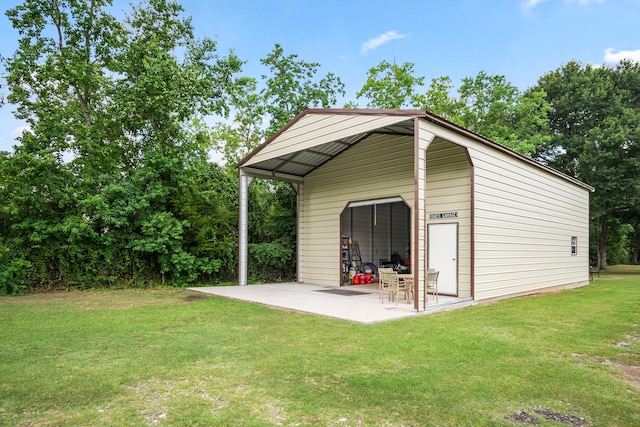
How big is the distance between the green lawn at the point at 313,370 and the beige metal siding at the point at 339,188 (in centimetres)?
492

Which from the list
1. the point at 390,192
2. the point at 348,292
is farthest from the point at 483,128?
the point at 348,292

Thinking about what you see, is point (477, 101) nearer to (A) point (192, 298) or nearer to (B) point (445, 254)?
(B) point (445, 254)

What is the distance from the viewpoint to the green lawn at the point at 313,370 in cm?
297

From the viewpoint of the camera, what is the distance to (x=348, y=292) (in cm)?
1050

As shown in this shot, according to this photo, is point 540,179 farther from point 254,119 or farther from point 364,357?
point 254,119

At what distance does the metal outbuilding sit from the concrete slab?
25.5 inches

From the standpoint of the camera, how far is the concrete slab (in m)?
7.01

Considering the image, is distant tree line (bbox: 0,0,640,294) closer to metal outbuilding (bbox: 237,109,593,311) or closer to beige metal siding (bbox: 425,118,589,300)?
metal outbuilding (bbox: 237,109,593,311)

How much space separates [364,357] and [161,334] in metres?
2.97

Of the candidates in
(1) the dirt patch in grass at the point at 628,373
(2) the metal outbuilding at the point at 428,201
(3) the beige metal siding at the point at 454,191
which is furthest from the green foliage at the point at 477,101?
(1) the dirt patch in grass at the point at 628,373

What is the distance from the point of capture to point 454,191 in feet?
31.4

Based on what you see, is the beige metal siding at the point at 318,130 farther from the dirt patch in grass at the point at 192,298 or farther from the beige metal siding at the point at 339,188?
the dirt patch in grass at the point at 192,298

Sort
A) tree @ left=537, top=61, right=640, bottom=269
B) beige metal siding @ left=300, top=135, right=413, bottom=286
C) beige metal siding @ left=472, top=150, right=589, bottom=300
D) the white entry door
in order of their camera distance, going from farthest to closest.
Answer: tree @ left=537, top=61, right=640, bottom=269 < beige metal siding @ left=300, top=135, right=413, bottom=286 < the white entry door < beige metal siding @ left=472, top=150, right=589, bottom=300

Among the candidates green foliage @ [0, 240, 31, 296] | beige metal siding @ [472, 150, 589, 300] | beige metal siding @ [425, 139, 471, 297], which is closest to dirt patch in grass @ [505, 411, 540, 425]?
beige metal siding @ [472, 150, 589, 300]
